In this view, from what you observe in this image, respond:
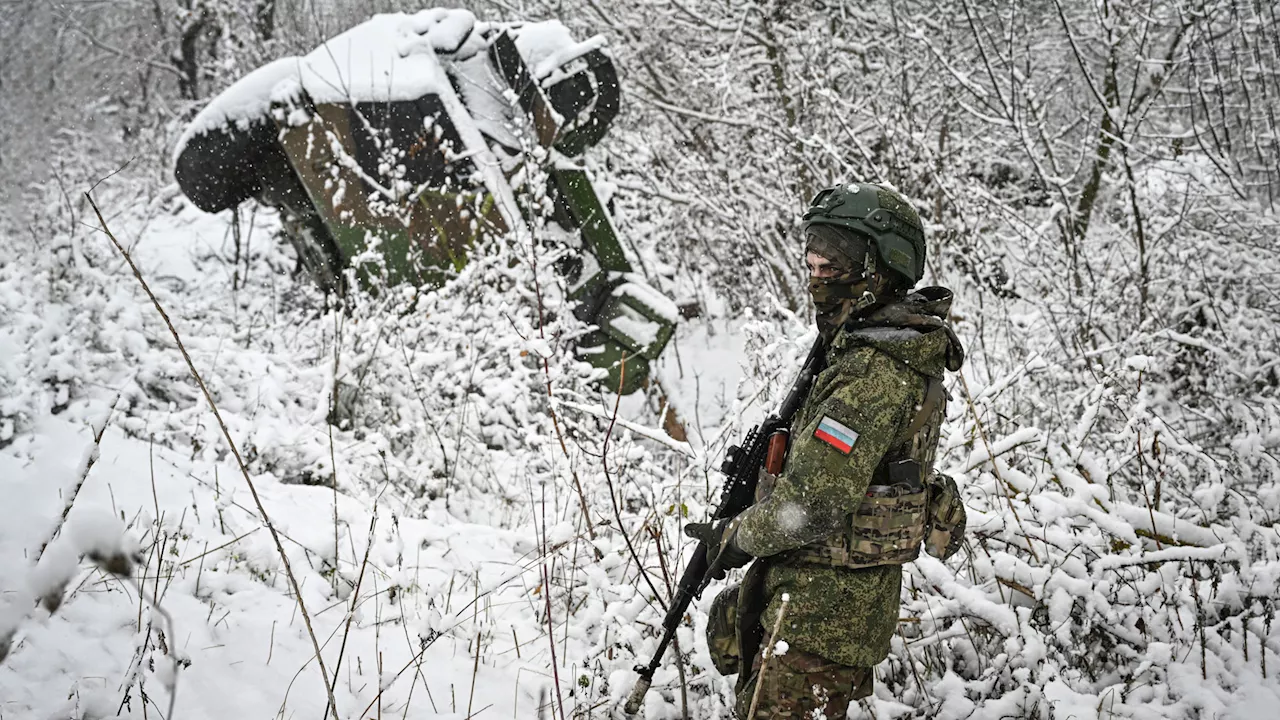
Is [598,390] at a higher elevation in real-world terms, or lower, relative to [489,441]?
higher

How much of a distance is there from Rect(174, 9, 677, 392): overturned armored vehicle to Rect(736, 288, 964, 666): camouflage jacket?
3.01m

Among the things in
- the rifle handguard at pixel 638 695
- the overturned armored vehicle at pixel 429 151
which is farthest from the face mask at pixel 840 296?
the overturned armored vehicle at pixel 429 151

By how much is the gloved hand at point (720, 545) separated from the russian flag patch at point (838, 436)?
0.36 m

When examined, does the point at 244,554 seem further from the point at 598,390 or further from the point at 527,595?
the point at 598,390

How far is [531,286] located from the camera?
4.92m

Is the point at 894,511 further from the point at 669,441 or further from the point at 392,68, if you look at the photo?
the point at 392,68

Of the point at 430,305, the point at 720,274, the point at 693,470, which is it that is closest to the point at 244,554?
the point at 693,470

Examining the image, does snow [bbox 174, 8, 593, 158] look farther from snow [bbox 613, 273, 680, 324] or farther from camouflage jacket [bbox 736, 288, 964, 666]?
camouflage jacket [bbox 736, 288, 964, 666]

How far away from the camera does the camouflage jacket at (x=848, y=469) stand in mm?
1761

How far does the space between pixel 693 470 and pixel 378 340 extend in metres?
2.03

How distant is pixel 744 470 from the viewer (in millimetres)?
2088

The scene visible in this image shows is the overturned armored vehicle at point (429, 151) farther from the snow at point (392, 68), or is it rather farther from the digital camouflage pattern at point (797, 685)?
the digital camouflage pattern at point (797, 685)

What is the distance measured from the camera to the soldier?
1.77m

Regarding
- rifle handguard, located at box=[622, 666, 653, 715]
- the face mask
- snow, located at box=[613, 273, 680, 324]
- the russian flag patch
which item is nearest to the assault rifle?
rifle handguard, located at box=[622, 666, 653, 715]
